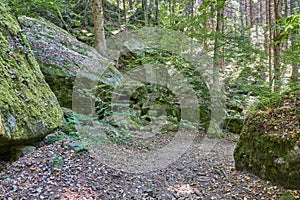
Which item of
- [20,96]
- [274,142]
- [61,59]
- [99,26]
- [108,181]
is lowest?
[108,181]

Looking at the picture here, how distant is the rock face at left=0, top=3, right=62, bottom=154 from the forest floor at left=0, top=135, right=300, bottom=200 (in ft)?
1.30

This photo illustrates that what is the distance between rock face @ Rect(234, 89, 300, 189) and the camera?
Result: 9.66ft

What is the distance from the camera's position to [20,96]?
3.57 metres

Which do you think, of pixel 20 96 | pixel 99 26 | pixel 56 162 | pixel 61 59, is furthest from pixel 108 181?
pixel 99 26

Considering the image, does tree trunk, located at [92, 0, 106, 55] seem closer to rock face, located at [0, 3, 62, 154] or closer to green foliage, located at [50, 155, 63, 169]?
rock face, located at [0, 3, 62, 154]

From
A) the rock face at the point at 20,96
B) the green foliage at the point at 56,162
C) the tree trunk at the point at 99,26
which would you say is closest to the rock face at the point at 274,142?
the green foliage at the point at 56,162

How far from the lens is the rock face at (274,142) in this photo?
2945 millimetres

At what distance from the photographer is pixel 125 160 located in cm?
446

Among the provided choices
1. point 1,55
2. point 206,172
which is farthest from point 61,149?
point 206,172

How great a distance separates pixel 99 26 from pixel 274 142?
7.80 metres

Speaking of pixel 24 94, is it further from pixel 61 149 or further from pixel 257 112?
pixel 257 112

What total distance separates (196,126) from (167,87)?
2.17m

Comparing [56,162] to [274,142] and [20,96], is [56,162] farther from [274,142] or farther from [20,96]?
[274,142]

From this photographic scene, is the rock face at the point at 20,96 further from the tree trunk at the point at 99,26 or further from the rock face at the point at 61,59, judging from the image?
the tree trunk at the point at 99,26
